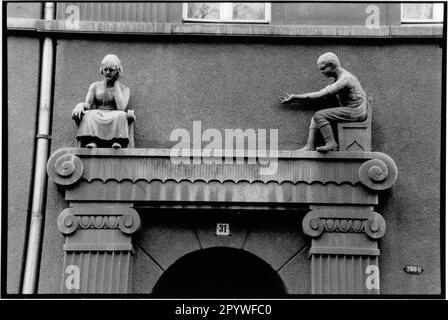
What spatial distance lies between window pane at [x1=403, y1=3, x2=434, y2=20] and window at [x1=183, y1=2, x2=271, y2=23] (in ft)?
6.15

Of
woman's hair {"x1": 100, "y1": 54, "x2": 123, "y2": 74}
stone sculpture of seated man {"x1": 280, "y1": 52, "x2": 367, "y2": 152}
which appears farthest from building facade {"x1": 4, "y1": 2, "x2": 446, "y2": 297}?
woman's hair {"x1": 100, "y1": 54, "x2": 123, "y2": 74}

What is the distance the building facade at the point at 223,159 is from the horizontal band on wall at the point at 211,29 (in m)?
0.02

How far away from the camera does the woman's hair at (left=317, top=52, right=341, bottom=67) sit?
41.4 feet

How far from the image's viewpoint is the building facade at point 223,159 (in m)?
12.2

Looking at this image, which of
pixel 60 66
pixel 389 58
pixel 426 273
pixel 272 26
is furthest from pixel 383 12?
pixel 60 66

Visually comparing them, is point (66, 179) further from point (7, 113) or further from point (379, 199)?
point (379, 199)

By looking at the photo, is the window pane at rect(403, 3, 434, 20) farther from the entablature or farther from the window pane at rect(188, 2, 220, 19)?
the window pane at rect(188, 2, 220, 19)

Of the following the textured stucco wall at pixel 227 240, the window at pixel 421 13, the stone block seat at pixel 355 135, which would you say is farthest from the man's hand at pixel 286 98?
the window at pixel 421 13

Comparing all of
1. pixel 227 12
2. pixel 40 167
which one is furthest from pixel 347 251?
pixel 40 167

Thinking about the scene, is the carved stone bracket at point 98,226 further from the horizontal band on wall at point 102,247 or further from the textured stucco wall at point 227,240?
the textured stucco wall at point 227,240

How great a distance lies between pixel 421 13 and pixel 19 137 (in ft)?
18.5

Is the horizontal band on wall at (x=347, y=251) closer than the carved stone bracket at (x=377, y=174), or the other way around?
the horizontal band on wall at (x=347, y=251)

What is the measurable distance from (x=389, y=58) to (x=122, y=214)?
4117mm
